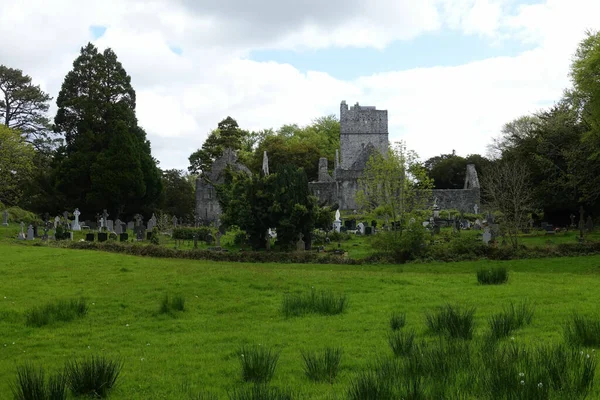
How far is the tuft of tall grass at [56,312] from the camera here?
935 centimetres

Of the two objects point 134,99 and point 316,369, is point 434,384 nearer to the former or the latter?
point 316,369

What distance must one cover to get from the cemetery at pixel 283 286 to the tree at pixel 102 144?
0.12 meters

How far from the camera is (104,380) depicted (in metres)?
5.70

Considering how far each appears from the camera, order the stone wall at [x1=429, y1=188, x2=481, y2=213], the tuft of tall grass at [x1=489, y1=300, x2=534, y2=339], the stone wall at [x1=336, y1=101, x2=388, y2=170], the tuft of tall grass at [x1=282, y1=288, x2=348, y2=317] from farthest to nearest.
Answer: the stone wall at [x1=336, y1=101, x2=388, y2=170], the stone wall at [x1=429, y1=188, x2=481, y2=213], the tuft of tall grass at [x1=282, y1=288, x2=348, y2=317], the tuft of tall grass at [x1=489, y1=300, x2=534, y2=339]

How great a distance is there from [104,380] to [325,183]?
4685cm

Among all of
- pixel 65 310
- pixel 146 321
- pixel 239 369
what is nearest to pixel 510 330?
pixel 239 369

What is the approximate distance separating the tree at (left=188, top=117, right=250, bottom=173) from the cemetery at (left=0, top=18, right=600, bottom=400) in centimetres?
2178

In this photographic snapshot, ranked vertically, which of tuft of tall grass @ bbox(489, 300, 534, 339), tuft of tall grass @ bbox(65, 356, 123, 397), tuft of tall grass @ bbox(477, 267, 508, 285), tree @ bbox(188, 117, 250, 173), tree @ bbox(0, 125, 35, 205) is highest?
tree @ bbox(188, 117, 250, 173)

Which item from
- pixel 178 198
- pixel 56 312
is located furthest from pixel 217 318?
pixel 178 198

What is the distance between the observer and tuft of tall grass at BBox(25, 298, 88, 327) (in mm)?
9352

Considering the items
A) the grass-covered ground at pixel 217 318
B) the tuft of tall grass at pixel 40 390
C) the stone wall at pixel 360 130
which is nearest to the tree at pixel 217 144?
the stone wall at pixel 360 130

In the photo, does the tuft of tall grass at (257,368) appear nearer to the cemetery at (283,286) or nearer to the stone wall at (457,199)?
the cemetery at (283,286)

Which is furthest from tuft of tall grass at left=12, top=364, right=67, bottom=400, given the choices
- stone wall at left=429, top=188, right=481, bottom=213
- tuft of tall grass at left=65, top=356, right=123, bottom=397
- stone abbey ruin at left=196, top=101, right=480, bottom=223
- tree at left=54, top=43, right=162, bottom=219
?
stone wall at left=429, top=188, right=481, bottom=213

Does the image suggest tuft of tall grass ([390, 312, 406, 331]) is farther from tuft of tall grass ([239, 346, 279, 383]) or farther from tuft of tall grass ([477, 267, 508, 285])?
tuft of tall grass ([477, 267, 508, 285])
